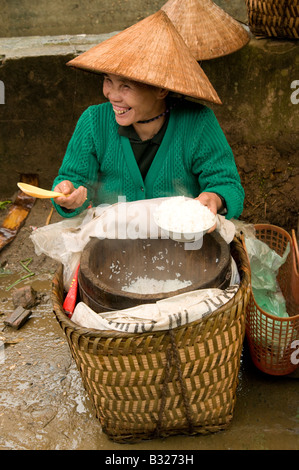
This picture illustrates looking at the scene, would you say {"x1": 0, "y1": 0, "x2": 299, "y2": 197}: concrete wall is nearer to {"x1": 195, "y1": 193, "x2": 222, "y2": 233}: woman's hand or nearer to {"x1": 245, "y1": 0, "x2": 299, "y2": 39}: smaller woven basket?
{"x1": 245, "y1": 0, "x2": 299, "y2": 39}: smaller woven basket

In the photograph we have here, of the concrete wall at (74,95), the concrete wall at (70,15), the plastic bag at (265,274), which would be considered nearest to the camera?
the plastic bag at (265,274)

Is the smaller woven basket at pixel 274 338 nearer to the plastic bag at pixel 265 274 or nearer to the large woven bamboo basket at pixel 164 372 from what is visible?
the plastic bag at pixel 265 274

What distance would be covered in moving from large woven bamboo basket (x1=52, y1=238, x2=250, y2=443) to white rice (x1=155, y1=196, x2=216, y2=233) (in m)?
0.28

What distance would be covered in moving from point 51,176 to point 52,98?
63 centimetres

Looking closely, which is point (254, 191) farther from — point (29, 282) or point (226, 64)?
point (29, 282)

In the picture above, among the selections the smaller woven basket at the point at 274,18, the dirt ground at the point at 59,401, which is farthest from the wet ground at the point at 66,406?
the smaller woven basket at the point at 274,18

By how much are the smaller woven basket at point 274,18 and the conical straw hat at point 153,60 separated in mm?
1022

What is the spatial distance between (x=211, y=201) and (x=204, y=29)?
50.9 inches

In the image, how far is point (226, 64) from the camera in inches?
121

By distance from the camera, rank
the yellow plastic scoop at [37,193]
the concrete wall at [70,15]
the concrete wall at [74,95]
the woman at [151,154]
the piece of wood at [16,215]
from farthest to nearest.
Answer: the concrete wall at [70,15] < the piece of wood at [16,215] < the concrete wall at [74,95] < the woman at [151,154] < the yellow plastic scoop at [37,193]

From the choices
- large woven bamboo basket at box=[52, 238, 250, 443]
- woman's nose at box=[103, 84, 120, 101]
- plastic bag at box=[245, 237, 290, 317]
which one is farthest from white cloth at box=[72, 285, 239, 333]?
woman's nose at box=[103, 84, 120, 101]

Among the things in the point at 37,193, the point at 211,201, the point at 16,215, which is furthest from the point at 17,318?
the point at 211,201

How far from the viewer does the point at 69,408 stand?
2.23 m

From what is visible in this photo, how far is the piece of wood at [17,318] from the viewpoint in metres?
2.71
